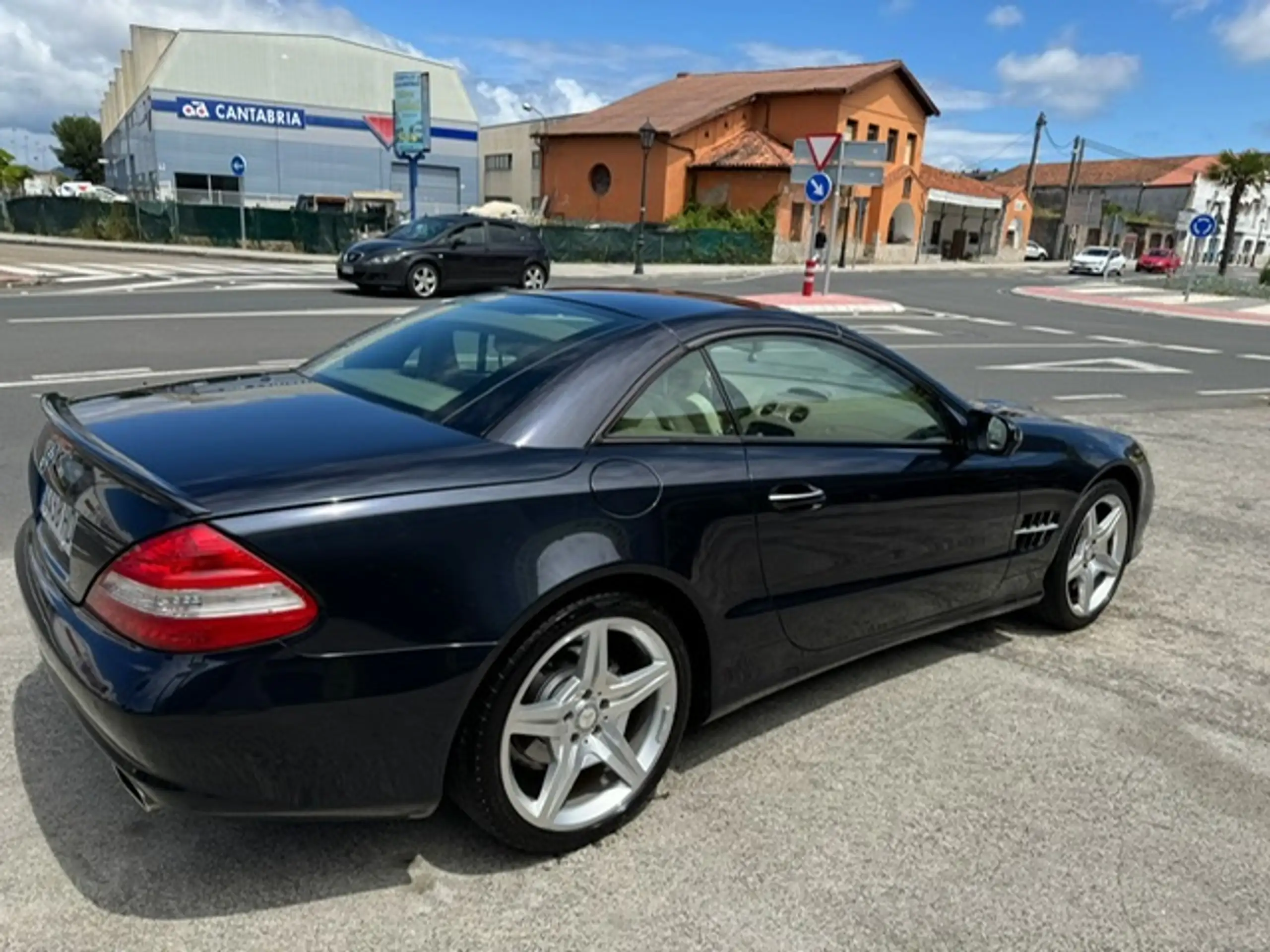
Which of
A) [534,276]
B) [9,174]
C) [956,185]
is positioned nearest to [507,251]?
[534,276]

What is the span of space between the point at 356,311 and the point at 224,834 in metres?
13.2

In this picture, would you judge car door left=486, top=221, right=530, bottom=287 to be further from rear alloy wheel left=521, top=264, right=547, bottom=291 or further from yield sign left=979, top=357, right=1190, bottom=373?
yield sign left=979, top=357, right=1190, bottom=373

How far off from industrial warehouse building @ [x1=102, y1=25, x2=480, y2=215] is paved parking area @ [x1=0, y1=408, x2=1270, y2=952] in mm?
57073

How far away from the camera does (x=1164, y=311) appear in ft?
89.2

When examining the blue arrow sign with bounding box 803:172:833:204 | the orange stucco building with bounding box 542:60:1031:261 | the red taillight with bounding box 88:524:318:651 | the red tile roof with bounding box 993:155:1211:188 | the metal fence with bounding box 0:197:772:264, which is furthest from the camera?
the red tile roof with bounding box 993:155:1211:188

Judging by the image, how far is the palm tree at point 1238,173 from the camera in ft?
152

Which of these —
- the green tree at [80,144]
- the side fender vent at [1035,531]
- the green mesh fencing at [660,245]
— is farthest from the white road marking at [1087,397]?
the green tree at [80,144]

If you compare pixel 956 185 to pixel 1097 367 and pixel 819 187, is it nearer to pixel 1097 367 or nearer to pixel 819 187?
pixel 819 187

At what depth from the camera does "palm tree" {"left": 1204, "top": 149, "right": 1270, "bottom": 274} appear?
4641 centimetres

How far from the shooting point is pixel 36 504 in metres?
2.69

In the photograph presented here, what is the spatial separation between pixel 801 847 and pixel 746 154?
4723cm

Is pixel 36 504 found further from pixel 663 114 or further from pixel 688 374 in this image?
pixel 663 114

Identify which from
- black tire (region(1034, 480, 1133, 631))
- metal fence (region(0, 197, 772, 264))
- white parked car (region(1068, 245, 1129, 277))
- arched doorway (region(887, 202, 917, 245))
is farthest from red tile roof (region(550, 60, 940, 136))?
black tire (region(1034, 480, 1133, 631))

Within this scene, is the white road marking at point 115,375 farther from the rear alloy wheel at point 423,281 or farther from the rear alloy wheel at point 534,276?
the rear alloy wheel at point 534,276
